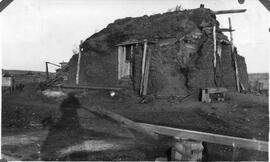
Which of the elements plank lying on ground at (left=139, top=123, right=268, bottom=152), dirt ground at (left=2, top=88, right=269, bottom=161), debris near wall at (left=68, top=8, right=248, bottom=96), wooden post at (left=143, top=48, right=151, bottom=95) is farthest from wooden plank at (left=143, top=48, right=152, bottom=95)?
plank lying on ground at (left=139, top=123, right=268, bottom=152)

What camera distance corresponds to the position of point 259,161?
17.4ft

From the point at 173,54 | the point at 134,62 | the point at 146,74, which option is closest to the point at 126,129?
the point at 146,74

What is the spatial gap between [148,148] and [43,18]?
15.1 feet

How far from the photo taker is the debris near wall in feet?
51.9

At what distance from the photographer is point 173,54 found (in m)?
16.0

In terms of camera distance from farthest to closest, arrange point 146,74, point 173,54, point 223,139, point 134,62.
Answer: point 134,62 < point 146,74 < point 173,54 < point 223,139

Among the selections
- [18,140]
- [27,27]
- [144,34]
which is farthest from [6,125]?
[144,34]

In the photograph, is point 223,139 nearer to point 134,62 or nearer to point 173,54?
point 173,54

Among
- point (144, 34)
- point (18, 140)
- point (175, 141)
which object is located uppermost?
point (144, 34)

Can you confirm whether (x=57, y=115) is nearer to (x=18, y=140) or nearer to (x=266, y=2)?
(x=18, y=140)

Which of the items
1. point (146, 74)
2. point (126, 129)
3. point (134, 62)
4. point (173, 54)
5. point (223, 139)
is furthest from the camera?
point (134, 62)

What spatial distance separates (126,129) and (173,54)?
830cm

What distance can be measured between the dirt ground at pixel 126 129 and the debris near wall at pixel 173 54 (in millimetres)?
1101

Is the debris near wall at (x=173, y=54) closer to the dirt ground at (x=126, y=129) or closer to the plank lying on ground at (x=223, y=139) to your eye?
the dirt ground at (x=126, y=129)
